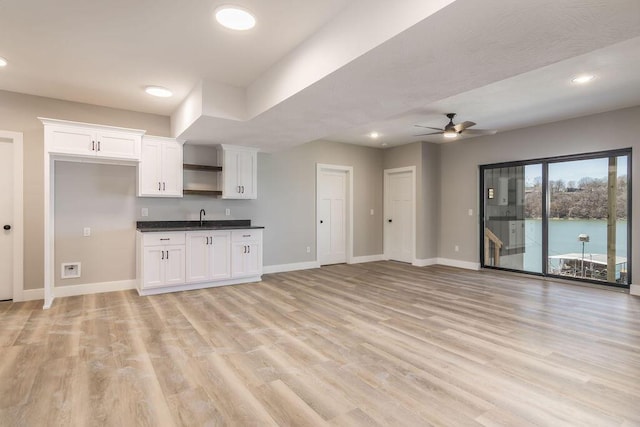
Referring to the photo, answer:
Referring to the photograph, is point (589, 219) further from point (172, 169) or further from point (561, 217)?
point (172, 169)

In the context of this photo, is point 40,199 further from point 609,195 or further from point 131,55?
point 609,195

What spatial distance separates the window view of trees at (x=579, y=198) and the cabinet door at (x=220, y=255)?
5345mm

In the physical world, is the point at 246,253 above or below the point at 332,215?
below

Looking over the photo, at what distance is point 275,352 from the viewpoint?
2.77 meters

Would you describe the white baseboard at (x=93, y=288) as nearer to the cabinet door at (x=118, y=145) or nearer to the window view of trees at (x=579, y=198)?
the cabinet door at (x=118, y=145)

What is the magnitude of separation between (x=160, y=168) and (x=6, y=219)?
1.93 metres

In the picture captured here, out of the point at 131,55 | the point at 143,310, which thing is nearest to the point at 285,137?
the point at 131,55

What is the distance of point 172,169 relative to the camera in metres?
4.93

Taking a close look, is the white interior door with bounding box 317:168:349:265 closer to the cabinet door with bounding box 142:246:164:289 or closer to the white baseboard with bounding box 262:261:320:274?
the white baseboard with bounding box 262:261:320:274

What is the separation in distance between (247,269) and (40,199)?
291 centimetres

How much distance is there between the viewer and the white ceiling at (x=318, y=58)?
6.37 feet

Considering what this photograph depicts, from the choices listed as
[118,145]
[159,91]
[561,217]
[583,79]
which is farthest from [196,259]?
[561,217]

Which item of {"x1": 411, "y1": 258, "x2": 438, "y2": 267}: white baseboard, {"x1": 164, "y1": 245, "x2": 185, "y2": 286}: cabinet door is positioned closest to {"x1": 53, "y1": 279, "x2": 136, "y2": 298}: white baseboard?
{"x1": 164, "y1": 245, "x2": 185, "y2": 286}: cabinet door

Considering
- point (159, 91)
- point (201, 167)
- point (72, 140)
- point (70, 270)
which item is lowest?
point (70, 270)
